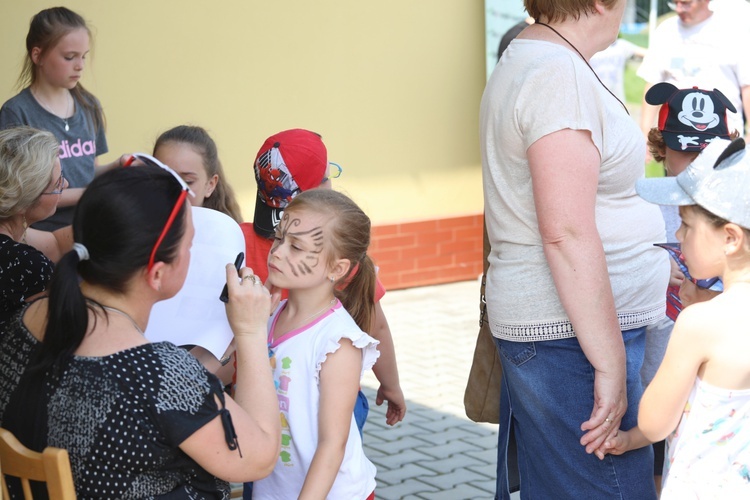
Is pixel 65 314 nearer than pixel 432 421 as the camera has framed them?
Yes

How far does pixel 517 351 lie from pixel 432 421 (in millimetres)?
2487

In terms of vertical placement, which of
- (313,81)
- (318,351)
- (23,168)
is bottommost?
(313,81)

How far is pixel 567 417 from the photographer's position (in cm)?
236

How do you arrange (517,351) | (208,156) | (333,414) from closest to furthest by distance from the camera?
(333,414), (517,351), (208,156)

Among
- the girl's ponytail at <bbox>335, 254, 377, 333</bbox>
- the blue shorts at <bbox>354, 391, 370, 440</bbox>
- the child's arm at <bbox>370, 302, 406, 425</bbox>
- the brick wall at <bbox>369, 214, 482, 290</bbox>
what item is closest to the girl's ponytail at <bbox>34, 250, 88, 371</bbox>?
the girl's ponytail at <bbox>335, 254, 377, 333</bbox>

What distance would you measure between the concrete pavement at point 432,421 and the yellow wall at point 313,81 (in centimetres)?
92

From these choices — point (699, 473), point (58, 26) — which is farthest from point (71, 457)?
point (58, 26)

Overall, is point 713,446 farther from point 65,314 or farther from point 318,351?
point 65,314

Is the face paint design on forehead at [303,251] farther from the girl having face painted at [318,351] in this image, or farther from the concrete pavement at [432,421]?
the concrete pavement at [432,421]

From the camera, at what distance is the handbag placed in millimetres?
2756

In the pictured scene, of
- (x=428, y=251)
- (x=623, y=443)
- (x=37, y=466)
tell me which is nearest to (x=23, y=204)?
(x=37, y=466)

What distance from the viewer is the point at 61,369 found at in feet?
6.14

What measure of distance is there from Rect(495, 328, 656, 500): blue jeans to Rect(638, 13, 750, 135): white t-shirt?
12.8 ft

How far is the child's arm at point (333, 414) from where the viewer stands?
2238mm
